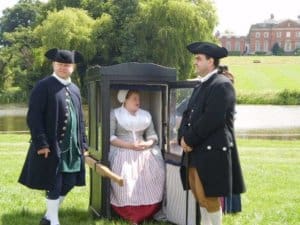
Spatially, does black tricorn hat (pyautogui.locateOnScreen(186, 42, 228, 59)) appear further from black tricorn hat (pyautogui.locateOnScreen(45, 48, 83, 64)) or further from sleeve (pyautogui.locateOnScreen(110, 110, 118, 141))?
sleeve (pyautogui.locateOnScreen(110, 110, 118, 141))

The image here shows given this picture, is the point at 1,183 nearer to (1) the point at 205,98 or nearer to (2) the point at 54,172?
(2) the point at 54,172

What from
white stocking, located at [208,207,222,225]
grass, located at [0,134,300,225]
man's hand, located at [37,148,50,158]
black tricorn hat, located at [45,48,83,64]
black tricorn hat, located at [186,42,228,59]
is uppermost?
black tricorn hat, located at [186,42,228,59]

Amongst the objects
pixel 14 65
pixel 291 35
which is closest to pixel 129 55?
pixel 14 65

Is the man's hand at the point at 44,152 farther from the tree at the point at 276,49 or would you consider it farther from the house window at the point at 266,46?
the house window at the point at 266,46

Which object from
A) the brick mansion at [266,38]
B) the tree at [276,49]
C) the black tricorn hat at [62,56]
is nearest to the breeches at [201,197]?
the black tricorn hat at [62,56]

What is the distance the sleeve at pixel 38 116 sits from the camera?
17.6 ft

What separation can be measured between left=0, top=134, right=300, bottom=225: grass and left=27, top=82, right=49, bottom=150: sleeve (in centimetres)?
116

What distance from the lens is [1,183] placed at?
27.9 feet

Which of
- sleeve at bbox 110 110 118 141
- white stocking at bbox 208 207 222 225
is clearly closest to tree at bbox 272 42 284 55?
sleeve at bbox 110 110 118 141

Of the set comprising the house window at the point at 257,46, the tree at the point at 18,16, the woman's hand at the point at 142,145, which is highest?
the tree at the point at 18,16

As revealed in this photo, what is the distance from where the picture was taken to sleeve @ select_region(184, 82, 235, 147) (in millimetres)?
4605

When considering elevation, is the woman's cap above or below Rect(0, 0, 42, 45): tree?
below

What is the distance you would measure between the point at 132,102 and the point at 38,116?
1.11 metres

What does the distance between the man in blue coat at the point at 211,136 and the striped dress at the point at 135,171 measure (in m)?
1.11
